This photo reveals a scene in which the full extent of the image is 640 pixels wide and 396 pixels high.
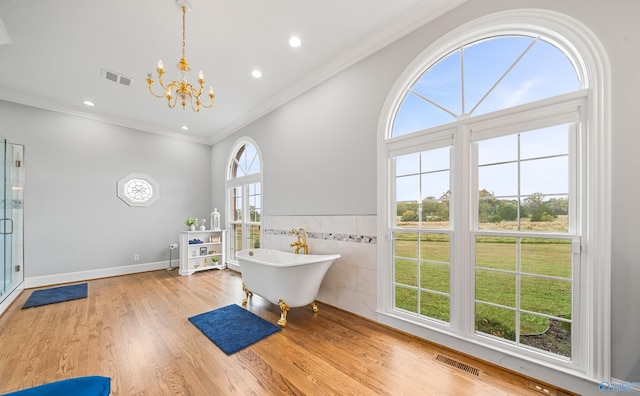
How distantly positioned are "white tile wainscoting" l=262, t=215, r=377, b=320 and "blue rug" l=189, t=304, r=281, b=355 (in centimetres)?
82

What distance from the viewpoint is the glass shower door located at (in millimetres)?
3154

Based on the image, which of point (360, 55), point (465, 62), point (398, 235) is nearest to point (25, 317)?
point (398, 235)

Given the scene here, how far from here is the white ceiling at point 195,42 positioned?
7.02ft

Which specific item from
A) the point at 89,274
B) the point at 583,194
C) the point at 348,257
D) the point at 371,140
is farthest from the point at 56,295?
the point at 583,194

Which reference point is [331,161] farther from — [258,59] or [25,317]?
[25,317]

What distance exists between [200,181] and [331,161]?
3.92 meters

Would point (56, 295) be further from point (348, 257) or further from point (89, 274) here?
point (348, 257)

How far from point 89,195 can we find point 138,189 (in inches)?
28.1

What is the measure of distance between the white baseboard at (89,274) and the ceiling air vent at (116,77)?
3281 millimetres

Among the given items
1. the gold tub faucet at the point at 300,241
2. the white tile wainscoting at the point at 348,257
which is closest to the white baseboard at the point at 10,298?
the gold tub faucet at the point at 300,241

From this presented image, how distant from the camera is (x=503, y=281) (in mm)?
1872

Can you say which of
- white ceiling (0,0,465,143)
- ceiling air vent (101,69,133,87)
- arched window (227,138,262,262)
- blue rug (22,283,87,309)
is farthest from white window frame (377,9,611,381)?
blue rug (22,283,87,309)

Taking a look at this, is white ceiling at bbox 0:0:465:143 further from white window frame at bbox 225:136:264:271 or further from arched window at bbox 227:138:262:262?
arched window at bbox 227:138:262:262

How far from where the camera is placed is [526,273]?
69.8 inches
